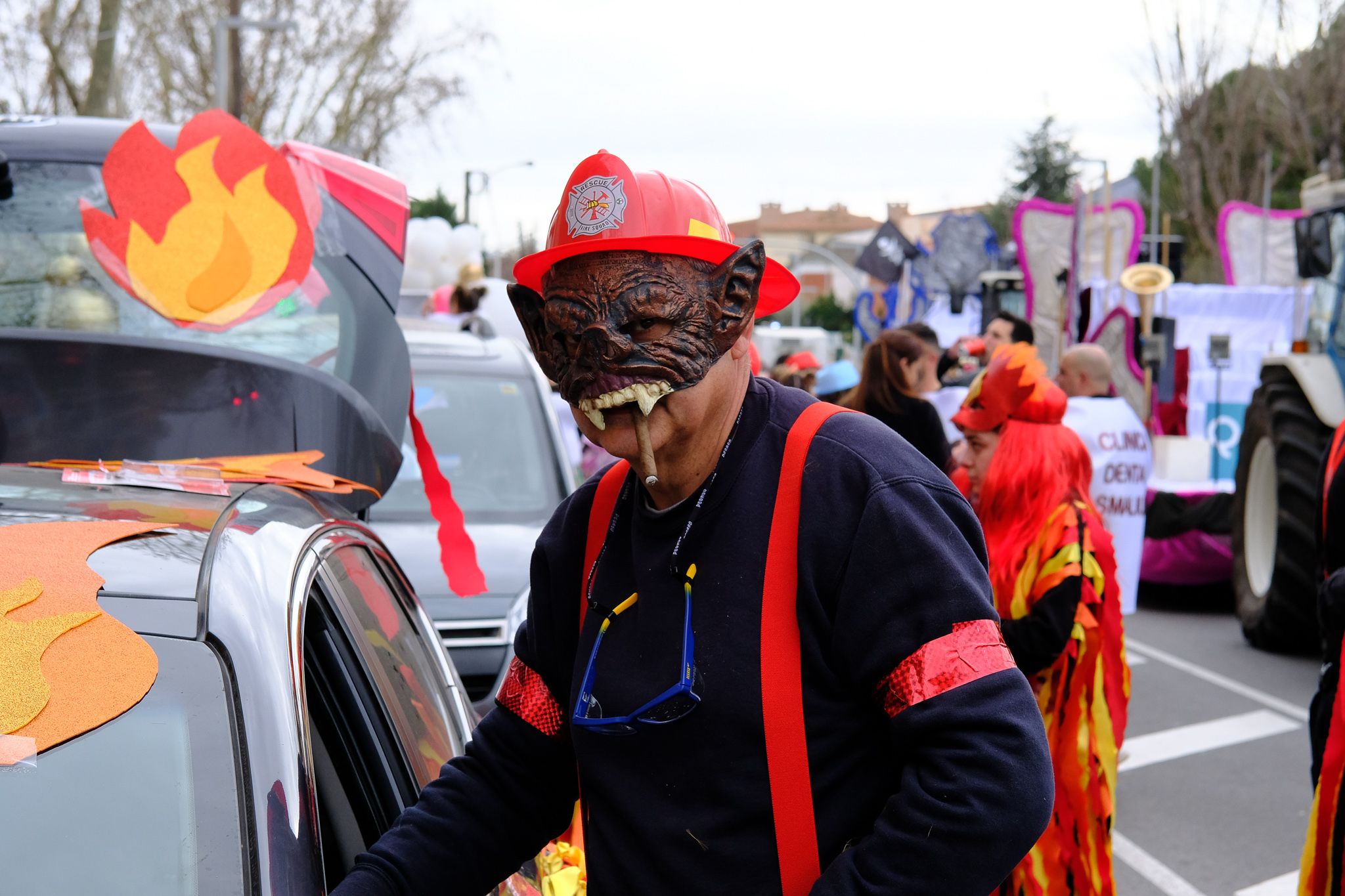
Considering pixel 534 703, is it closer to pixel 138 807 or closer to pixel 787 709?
pixel 787 709

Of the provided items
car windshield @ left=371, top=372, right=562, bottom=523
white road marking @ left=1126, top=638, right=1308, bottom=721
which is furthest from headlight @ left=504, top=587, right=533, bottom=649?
white road marking @ left=1126, top=638, right=1308, bottom=721

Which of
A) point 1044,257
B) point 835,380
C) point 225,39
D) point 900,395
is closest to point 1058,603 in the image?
point 900,395

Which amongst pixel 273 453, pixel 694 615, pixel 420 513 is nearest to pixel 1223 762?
pixel 420 513

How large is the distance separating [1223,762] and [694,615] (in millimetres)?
5525

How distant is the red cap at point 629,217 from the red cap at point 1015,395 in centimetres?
224

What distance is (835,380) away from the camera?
8234 mm

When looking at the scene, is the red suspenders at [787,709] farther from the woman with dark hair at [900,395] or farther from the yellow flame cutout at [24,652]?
the woman with dark hair at [900,395]

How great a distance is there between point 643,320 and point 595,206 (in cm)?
16

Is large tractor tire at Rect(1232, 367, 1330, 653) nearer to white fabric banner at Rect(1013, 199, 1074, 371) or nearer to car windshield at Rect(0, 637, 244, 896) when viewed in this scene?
white fabric banner at Rect(1013, 199, 1074, 371)

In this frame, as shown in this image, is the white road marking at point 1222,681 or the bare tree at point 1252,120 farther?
the bare tree at point 1252,120

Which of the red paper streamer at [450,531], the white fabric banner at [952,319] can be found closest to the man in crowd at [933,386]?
the red paper streamer at [450,531]

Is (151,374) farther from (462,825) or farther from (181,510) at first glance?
(462,825)

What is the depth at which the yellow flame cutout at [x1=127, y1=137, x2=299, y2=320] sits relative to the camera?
9.89ft

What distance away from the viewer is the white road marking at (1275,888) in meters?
4.75
